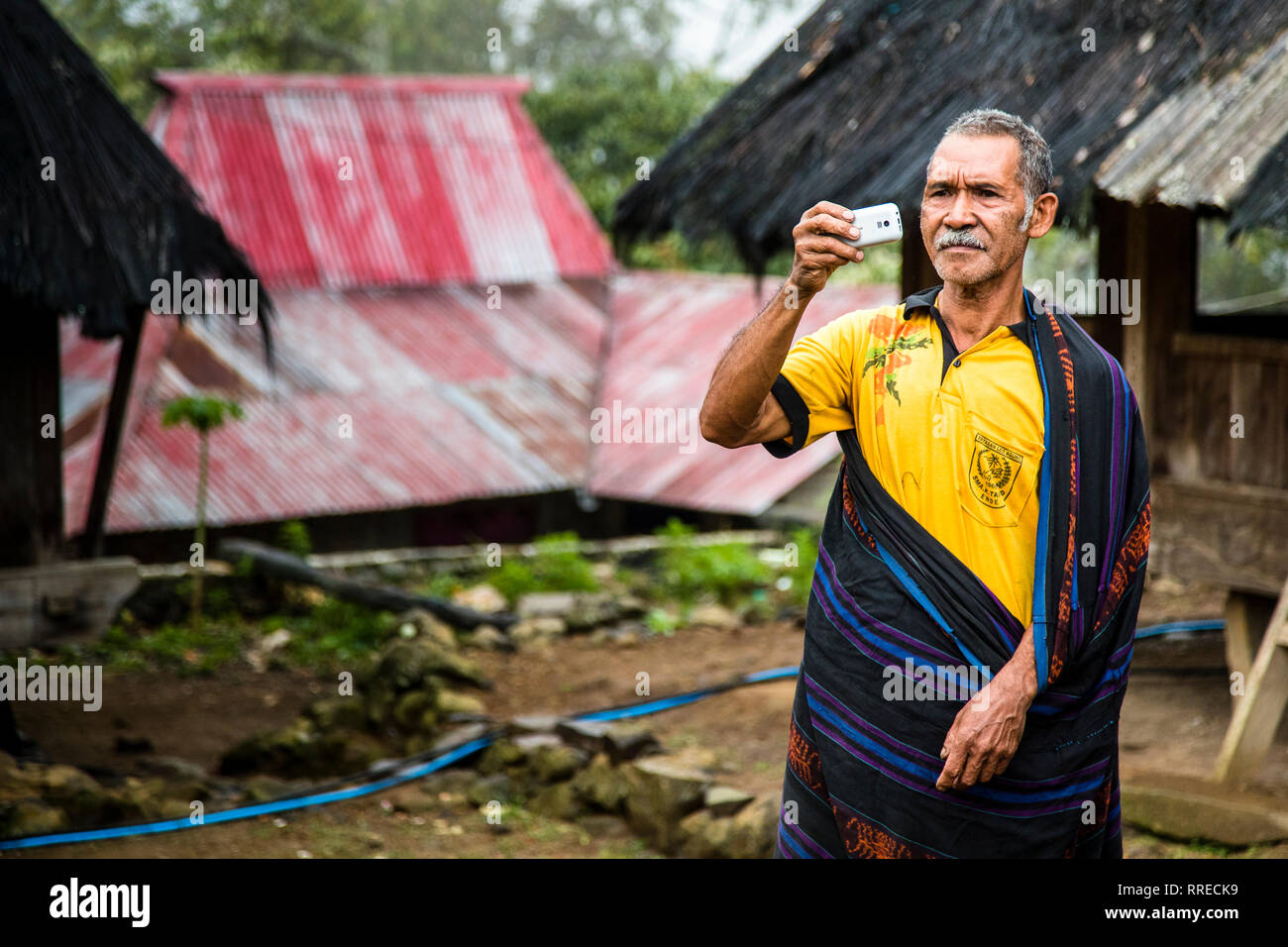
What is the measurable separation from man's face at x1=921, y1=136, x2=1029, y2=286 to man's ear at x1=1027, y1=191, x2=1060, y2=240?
60mm

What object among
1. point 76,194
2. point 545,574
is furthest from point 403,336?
point 76,194

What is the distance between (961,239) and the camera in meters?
2.68

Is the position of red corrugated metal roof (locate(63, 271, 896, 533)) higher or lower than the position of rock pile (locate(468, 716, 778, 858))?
higher

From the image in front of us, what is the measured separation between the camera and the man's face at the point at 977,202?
2666 millimetres

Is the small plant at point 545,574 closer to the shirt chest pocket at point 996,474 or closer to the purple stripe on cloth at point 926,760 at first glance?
the purple stripe on cloth at point 926,760

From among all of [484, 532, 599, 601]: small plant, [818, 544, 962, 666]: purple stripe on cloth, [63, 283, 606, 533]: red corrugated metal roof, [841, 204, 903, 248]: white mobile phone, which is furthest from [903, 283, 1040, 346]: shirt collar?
[63, 283, 606, 533]: red corrugated metal roof

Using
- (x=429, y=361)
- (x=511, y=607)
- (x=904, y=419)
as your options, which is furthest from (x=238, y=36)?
(x=904, y=419)

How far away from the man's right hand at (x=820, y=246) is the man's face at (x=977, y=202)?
23 centimetres

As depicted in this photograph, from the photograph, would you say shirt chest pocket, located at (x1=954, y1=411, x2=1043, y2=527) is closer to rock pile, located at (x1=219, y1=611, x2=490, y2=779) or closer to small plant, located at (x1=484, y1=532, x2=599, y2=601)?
rock pile, located at (x1=219, y1=611, x2=490, y2=779)

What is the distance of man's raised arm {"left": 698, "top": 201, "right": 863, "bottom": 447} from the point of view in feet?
8.27

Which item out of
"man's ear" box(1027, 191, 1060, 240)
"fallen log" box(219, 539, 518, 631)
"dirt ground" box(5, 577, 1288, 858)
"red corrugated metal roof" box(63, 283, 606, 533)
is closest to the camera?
"man's ear" box(1027, 191, 1060, 240)

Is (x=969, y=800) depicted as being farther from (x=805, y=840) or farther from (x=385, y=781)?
(x=385, y=781)

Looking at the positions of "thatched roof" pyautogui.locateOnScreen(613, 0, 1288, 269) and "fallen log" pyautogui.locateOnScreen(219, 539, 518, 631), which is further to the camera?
"fallen log" pyautogui.locateOnScreen(219, 539, 518, 631)
